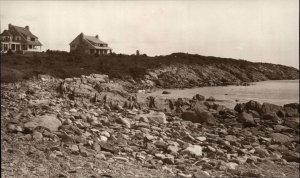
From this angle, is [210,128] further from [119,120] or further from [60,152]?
[60,152]

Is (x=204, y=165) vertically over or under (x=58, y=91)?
under

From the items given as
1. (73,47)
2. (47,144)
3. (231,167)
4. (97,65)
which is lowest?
(231,167)

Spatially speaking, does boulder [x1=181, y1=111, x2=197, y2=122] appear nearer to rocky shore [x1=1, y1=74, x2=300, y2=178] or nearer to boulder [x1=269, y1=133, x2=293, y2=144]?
rocky shore [x1=1, y1=74, x2=300, y2=178]

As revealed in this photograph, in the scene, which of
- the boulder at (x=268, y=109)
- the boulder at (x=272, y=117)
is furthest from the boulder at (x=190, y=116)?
the boulder at (x=268, y=109)

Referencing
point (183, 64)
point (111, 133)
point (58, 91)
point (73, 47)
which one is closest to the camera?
point (111, 133)

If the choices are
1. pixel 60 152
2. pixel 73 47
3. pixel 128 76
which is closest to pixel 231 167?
pixel 60 152

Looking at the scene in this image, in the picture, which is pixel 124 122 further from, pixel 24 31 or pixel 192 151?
pixel 24 31

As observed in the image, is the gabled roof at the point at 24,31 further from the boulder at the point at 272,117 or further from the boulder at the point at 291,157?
the boulder at the point at 291,157
